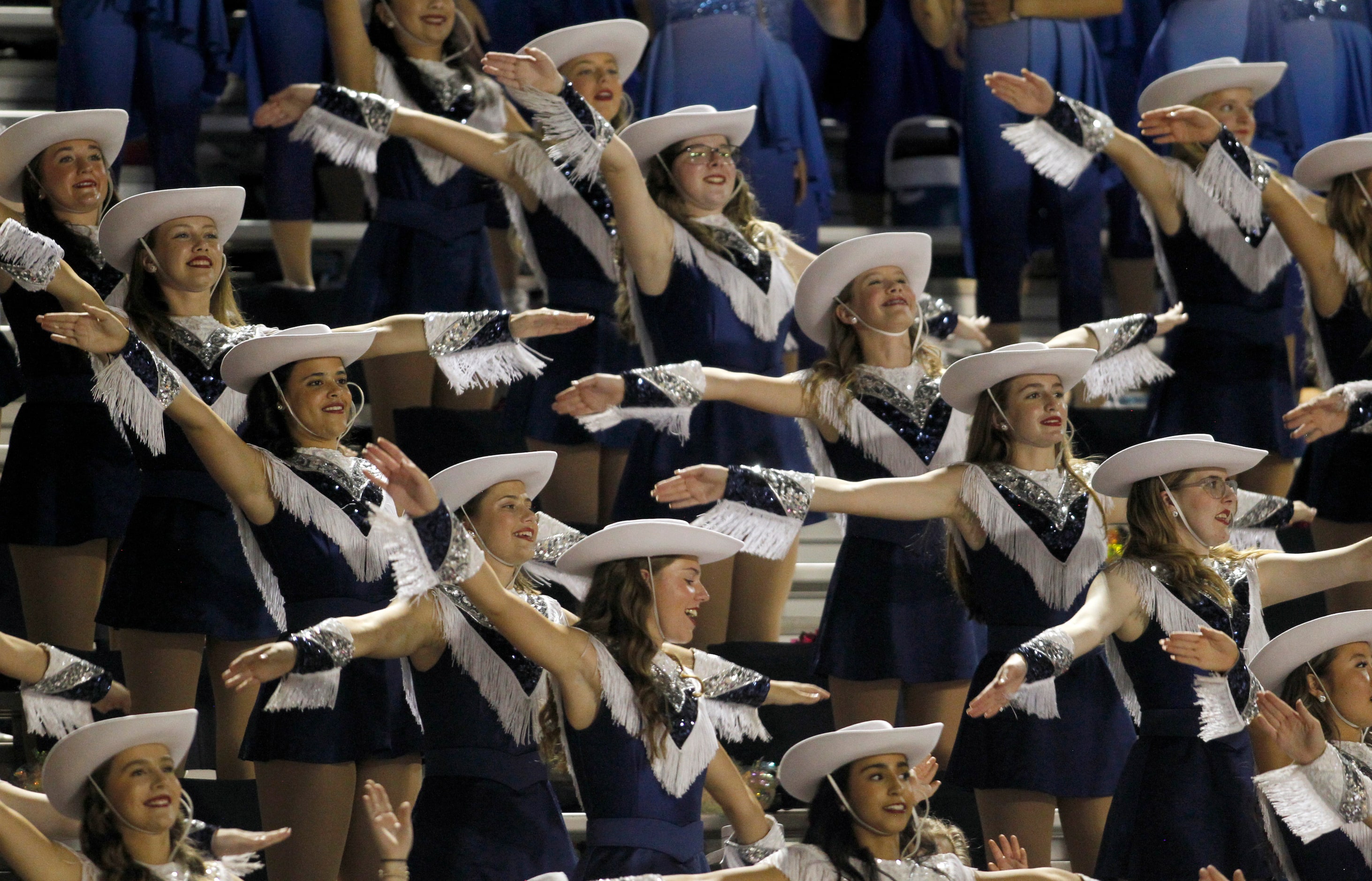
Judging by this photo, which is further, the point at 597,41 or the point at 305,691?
the point at 597,41

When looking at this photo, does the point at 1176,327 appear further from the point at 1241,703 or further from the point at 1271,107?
the point at 1241,703

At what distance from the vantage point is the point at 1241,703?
13.9 feet

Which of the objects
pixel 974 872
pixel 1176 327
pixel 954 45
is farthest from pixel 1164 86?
pixel 974 872

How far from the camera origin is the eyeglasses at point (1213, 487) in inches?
172

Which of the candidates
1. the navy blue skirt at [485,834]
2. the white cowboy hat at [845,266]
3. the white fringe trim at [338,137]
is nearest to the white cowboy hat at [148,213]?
the white fringe trim at [338,137]

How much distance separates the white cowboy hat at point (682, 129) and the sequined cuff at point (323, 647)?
5.84 ft

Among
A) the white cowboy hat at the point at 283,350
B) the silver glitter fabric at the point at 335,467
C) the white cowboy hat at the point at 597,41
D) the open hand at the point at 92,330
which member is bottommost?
the silver glitter fabric at the point at 335,467

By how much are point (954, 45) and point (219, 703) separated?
3.65 m

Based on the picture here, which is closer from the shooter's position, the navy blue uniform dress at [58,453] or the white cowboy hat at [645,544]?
the white cowboy hat at [645,544]

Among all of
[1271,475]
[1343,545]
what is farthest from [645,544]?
[1271,475]

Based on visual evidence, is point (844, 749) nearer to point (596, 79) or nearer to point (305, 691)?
point (305, 691)

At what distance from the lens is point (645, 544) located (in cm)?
406

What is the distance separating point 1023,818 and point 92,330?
223 cm

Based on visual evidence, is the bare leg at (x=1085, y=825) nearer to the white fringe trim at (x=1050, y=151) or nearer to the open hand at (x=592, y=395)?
the open hand at (x=592, y=395)
